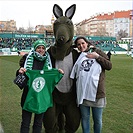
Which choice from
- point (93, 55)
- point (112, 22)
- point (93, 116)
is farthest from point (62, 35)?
point (112, 22)

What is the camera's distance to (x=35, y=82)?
3051 millimetres

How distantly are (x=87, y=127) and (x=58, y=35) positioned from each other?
1.36 meters

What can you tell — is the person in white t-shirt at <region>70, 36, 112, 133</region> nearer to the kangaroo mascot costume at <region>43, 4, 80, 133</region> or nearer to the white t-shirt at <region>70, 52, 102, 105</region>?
the white t-shirt at <region>70, 52, 102, 105</region>

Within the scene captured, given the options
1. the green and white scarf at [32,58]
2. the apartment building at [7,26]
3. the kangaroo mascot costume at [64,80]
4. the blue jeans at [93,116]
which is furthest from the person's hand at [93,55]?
the apartment building at [7,26]

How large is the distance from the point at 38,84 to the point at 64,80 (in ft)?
1.57

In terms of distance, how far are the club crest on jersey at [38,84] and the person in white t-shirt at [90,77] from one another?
45 centimetres

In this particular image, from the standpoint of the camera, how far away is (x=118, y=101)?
21.0 ft

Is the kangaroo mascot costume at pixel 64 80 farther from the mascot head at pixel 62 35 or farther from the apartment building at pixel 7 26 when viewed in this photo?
the apartment building at pixel 7 26

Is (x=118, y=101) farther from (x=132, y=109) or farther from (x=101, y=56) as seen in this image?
(x=101, y=56)

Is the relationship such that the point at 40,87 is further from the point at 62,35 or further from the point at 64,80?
the point at 62,35

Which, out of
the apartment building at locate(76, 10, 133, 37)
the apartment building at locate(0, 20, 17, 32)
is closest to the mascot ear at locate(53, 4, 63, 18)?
the apartment building at locate(0, 20, 17, 32)

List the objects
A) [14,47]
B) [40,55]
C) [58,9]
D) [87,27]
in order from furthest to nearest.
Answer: [87,27]
[14,47]
[58,9]
[40,55]

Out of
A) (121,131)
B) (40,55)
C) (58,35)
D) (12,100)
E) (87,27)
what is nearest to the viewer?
(40,55)

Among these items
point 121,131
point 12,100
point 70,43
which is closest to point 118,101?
point 121,131
